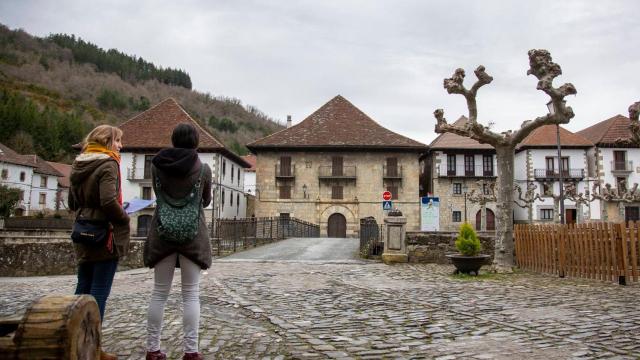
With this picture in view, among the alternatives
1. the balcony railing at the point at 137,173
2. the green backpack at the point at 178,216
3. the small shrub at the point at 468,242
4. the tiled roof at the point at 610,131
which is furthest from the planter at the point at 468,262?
the tiled roof at the point at 610,131

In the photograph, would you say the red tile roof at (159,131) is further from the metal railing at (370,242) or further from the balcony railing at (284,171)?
the metal railing at (370,242)

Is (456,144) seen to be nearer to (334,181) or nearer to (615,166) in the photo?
(334,181)

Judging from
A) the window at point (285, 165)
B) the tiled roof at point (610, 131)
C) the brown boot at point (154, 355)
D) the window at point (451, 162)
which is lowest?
the brown boot at point (154, 355)

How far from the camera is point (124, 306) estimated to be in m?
6.50

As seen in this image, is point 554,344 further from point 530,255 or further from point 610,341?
point 530,255

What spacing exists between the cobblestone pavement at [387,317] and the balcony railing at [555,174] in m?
35.8

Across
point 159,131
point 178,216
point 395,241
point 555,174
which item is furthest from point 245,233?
point 555,174

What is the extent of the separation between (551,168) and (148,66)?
10395 centimetres

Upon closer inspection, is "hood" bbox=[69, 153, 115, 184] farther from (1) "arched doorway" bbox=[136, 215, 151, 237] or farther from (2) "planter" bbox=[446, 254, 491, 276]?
(1) "arched doorway" bbox=[136, 215, 151, 237]

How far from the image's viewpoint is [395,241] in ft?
44.4

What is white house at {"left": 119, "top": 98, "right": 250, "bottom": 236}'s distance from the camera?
119ft

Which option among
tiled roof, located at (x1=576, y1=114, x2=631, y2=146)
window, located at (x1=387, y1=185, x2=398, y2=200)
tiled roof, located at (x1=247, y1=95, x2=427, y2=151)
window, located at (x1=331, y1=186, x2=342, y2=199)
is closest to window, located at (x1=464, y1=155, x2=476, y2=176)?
tiled roof, located at (x1=247, y1=95, x2=427, y2=151)

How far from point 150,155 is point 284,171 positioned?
9.92 metres

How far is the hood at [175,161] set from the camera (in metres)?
3.60
